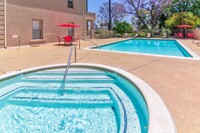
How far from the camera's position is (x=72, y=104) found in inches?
177

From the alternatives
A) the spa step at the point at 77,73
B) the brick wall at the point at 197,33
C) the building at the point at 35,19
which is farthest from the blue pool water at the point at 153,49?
the brick wall at the point at 197,33

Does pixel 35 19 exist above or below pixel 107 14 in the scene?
below

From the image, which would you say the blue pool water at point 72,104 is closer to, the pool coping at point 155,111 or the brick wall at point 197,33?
the pool coping at point 155,111

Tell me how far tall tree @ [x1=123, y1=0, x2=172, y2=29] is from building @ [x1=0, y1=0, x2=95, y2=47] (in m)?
11.8

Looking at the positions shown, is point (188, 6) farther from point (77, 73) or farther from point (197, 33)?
point (77, 73)

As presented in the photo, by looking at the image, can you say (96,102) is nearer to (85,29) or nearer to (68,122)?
(68,122)

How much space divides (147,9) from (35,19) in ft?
63.6

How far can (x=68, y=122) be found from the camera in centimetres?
360

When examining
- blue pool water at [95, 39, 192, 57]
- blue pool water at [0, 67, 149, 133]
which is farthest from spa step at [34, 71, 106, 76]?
blue pool water at [95, 39, 192, 57]

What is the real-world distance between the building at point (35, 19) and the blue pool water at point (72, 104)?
7677 millimetres

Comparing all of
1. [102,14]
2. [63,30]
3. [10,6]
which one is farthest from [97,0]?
[10,6]

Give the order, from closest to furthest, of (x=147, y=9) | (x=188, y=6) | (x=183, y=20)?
(x=183, y=20)
(x=147, y=9)
(x=188, y=6)

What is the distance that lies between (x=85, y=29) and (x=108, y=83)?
16789 mm

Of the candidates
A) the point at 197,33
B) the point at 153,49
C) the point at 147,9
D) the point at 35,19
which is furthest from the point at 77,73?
the point at 147,9
